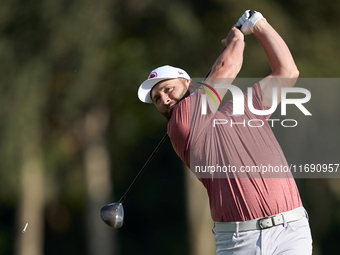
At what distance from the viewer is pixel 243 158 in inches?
95.5

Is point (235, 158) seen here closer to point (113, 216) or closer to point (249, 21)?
point (249, 21)

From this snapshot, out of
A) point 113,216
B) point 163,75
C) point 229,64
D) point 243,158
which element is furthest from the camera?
point 113,216

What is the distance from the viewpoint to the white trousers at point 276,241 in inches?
91.0

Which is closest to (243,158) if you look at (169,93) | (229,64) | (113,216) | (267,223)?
(267,223)

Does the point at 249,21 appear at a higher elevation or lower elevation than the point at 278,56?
higher

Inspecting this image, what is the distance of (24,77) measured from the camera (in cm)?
796

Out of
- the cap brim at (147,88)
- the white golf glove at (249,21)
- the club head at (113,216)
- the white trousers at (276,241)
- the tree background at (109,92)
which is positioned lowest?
the white trousers at (276,241)

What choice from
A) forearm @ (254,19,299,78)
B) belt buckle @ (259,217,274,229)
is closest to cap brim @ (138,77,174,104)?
forearm @ (254,19,299,78)

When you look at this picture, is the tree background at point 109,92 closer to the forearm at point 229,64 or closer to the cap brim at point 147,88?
the cap brim at point 147,88

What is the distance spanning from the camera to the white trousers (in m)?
2.31

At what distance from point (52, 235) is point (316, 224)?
4980 mm

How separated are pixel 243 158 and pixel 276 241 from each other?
0.35 metres

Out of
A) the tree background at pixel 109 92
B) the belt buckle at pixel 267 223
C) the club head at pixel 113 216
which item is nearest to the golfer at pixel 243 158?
the belt buckle at pixel 267 223

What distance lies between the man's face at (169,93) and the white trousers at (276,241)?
2.34 feet
